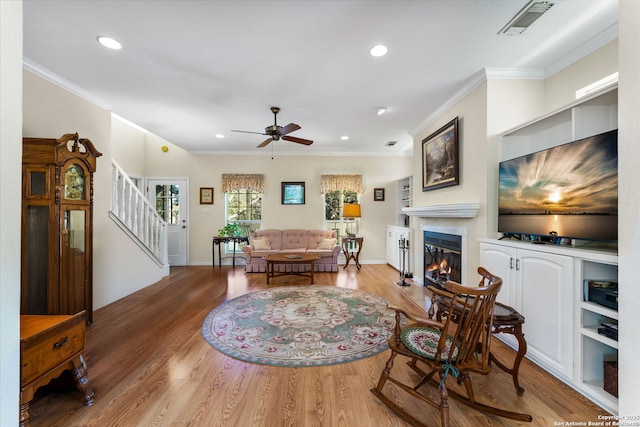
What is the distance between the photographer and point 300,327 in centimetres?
279

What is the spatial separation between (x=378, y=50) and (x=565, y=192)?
195cm

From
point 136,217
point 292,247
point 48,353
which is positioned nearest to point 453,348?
point 48,353

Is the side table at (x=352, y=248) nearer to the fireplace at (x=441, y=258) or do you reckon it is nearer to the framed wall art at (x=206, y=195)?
the fireplace at (x=441, y=258)

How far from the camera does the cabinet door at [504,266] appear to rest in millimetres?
2309

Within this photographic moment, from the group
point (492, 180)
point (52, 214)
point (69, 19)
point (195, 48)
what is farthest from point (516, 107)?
point (52, 214)

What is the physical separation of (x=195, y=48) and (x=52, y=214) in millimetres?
2032

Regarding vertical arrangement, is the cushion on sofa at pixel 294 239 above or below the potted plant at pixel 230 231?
below

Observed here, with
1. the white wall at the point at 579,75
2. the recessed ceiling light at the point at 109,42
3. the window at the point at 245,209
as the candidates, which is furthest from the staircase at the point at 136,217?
the white wall at the point at 579,75

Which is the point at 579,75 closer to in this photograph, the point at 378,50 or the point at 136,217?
the point at 378,50

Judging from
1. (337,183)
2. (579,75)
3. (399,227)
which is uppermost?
(579,75)

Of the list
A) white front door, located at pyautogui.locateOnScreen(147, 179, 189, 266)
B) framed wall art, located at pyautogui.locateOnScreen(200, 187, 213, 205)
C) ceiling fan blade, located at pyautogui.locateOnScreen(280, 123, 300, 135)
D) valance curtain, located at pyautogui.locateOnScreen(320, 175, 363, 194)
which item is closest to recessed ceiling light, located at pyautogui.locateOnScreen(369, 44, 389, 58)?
ceiling fan blade, located at pyautogui.locateOnScreen(280, 123, 300, 135)

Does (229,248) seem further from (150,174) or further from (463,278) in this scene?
(463,278)

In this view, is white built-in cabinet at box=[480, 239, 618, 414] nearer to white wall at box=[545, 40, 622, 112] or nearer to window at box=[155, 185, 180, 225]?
white wall at box=[545, 40, 622, 112]

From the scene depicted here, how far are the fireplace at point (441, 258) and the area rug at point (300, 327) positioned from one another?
95 centimetres
